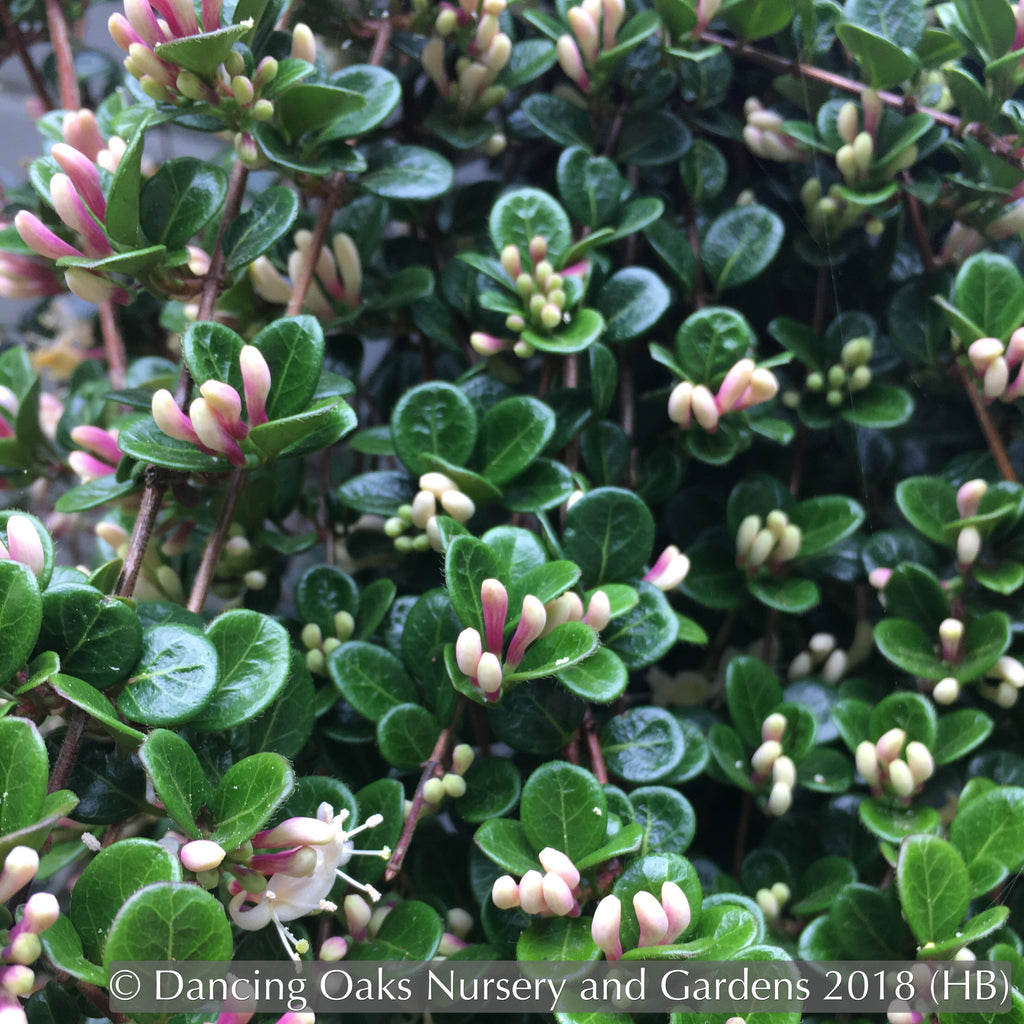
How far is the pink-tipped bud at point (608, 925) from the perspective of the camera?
1.78ft

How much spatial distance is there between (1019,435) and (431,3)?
0.71 meters

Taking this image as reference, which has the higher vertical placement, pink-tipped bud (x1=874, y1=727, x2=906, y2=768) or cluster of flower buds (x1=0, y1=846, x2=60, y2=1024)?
cluster of flower buds (x1=0, y1=846, x2=60, y2=1024)

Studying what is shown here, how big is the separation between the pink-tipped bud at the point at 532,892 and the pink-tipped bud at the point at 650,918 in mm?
61

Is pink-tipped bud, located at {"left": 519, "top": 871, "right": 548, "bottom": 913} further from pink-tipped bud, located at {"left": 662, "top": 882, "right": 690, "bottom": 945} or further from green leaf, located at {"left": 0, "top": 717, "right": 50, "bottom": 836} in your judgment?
green leaf, located at {"left": 0, "top": 717, "right": 50, "bottom": 836}

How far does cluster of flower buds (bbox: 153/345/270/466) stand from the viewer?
2.06ft

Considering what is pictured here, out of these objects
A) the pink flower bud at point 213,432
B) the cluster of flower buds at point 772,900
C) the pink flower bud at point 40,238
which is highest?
the pink flower bud at point 40,238

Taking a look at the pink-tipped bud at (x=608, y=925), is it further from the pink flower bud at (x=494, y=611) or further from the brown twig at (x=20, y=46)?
the brown twig at (x=20, y=46)

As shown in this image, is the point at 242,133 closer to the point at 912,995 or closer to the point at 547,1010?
the point at 547,1010

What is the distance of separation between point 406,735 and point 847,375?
0.57 m

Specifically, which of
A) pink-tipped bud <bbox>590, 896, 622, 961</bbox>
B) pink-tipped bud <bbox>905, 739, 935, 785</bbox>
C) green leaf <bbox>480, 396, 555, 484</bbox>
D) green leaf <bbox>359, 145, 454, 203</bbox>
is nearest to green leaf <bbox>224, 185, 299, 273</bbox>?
green leaf <bbox>359, 145, 454, 203</bbox>

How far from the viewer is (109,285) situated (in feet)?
2.40

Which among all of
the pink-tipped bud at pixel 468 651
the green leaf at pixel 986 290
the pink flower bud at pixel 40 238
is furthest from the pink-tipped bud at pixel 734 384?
the pink flower bud at pixel 40 238

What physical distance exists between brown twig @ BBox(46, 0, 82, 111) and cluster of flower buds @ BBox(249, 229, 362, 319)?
0.36 meters

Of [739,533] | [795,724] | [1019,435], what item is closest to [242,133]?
[739,533]
